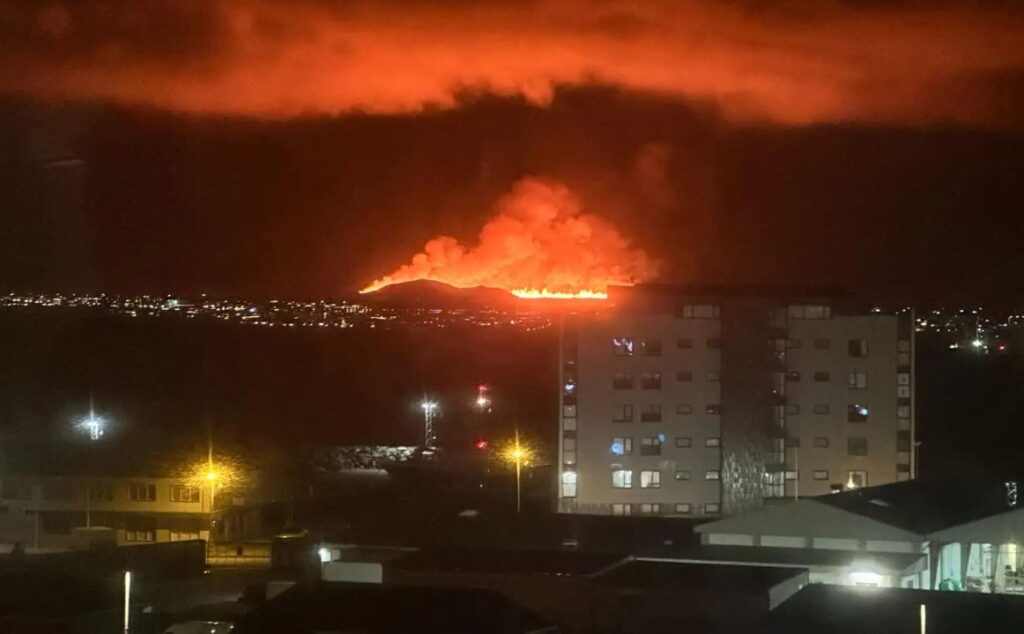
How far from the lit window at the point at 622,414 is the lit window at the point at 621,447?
0.75 feet

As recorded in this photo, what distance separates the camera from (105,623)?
6.30 meters

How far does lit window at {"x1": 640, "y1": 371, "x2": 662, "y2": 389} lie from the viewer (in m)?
15.0

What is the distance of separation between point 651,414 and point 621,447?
A: 532 mm

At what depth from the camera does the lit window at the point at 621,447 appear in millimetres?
14734

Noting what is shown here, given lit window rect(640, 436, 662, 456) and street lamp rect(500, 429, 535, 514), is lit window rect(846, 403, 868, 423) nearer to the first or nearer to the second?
lit window rect(640, 436, 662, 456)


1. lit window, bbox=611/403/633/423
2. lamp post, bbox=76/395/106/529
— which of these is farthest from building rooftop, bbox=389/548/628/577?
lit window, bbox=611/403/633/423

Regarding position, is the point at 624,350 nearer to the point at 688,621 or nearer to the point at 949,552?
the point at 949,552

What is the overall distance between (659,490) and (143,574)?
731cm

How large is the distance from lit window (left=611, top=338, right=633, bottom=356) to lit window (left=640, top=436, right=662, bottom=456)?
103cm

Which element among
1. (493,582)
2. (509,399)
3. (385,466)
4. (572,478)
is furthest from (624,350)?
(509,399)

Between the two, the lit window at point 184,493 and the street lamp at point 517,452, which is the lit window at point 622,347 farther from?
the lit window at point 184,493

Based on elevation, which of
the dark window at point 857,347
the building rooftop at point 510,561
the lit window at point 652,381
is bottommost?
the building rooftop at point 510,561

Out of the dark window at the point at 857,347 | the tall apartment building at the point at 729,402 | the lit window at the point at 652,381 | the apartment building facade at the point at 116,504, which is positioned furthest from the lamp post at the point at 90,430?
the dark window at the point at 857,347

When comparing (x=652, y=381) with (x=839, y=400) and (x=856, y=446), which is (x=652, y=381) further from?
(x=856, y=446)
